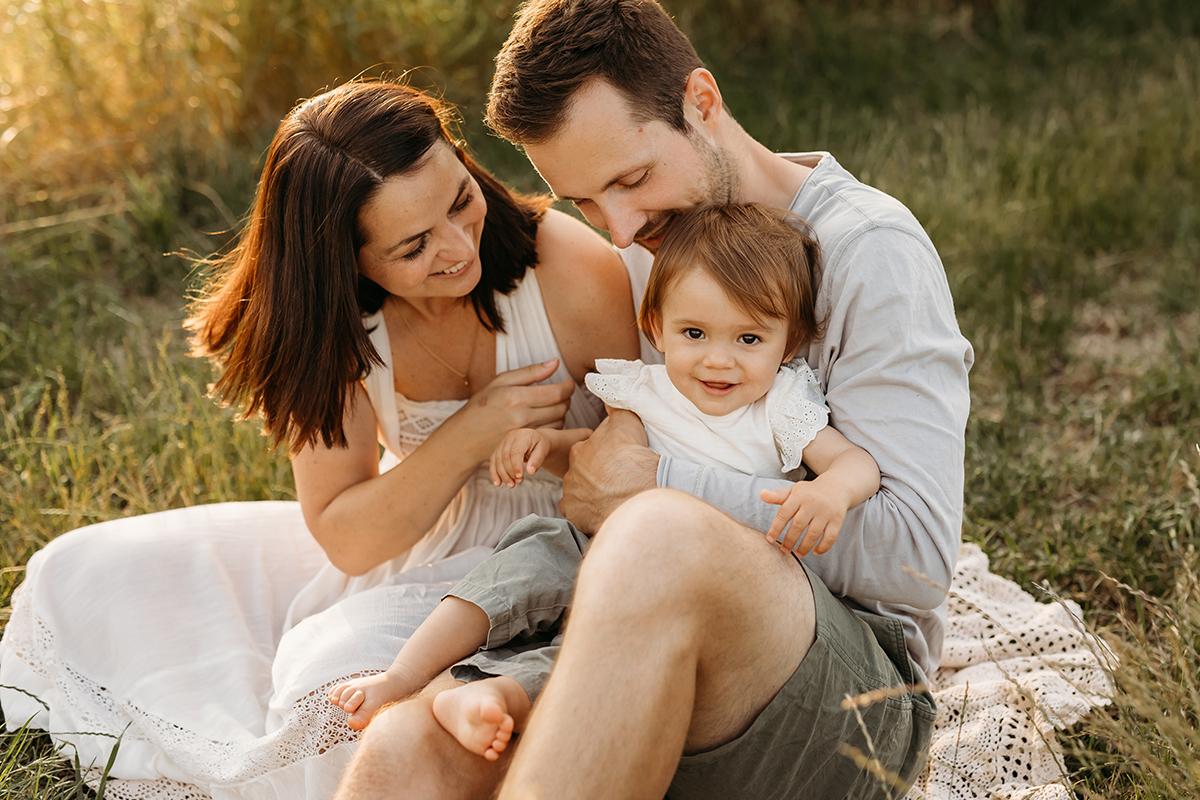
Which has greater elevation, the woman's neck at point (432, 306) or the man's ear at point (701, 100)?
the man's ear at point (701, 100)

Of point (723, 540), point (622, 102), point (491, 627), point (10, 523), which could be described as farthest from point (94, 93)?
point (723, 540)

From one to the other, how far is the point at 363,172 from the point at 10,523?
1871 millimetres

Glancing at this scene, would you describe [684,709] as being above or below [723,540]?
below

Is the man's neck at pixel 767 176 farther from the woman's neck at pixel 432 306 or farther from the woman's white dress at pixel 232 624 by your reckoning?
the woman's neck at pixel 432 306

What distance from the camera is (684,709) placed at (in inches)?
61.7

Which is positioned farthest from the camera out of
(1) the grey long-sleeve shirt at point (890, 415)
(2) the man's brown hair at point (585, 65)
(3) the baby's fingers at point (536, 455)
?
(3) the baby's fingers at point (536, 455)

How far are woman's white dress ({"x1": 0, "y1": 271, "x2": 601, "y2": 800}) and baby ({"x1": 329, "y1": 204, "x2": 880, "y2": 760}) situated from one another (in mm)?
272

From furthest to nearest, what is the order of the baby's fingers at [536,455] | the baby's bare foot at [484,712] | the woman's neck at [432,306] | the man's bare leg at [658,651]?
the woman's neck at [432,306], the baby's fingers at [536,455], the baby's bare foot at [484,712], the man's bare leg at [658,651]

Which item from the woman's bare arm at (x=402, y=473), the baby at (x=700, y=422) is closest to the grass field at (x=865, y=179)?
the baby at (x=700, y=422)

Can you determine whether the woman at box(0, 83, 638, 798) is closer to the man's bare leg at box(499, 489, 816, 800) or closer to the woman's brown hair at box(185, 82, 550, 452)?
the woman's brown hair at box(185, 82, 550, 452)

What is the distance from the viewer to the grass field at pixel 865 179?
3129 mm

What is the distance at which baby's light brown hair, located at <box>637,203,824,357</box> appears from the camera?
2.00 m

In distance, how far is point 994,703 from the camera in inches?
98.4

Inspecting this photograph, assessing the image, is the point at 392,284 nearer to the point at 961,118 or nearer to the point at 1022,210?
the point at 1022,210
